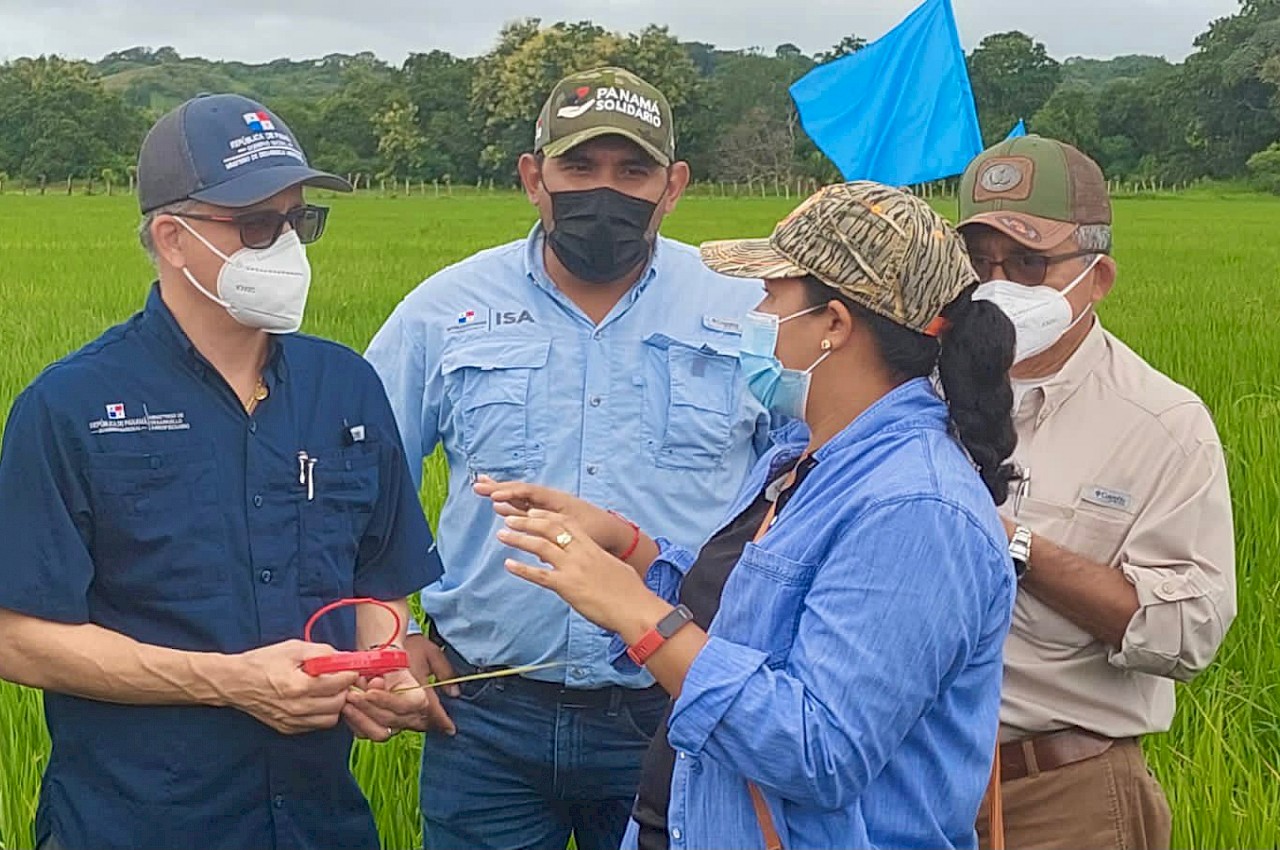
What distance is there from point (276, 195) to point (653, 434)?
2.88ft

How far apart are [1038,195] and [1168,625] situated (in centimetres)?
83

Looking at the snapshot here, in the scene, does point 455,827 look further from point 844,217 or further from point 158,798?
point 844,217

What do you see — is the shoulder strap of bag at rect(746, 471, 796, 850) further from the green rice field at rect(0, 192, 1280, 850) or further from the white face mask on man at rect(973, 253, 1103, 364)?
the green rice field at rect(0, 192, 1280, 850)

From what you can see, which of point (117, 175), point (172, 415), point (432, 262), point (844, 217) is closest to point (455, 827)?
point (172, 415)

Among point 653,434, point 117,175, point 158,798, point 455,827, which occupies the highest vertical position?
point 653,434

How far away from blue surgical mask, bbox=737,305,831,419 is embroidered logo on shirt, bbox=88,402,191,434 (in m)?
0.92

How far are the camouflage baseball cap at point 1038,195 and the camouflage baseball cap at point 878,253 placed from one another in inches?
29.6

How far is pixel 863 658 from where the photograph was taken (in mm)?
1764

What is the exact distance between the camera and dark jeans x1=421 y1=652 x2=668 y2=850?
2.82 metres

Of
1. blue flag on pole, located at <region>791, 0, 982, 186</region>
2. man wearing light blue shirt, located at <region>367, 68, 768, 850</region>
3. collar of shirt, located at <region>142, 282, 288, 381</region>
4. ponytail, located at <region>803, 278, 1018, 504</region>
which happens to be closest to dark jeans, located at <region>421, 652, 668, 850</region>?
man wearing light blue shirt, located at <region>367, 68, 768, 850</region>

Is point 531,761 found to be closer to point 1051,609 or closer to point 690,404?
point 690,404

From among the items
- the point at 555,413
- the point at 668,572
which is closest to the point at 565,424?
the point at 555,413

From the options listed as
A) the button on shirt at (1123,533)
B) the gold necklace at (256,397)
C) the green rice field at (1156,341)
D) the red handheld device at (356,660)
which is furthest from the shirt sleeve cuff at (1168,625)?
the gold necklace at (256,397)

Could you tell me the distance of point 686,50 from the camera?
62.4 m
